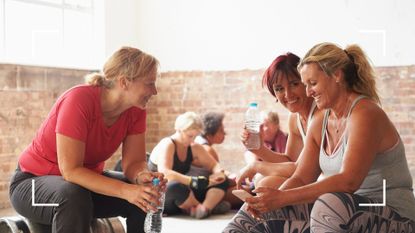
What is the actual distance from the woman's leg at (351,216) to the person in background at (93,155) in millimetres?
752

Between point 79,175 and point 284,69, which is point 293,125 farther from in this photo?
point 79,175

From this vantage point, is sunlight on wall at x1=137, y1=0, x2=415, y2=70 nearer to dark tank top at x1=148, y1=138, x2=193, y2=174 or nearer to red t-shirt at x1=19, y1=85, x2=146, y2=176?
dark tank top at x1=148, y1=138, x2=193, y2=174

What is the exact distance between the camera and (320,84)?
110 inches

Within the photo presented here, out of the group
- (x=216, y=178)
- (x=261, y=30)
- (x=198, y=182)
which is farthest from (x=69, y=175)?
(x=261, y=30)

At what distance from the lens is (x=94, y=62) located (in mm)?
7828

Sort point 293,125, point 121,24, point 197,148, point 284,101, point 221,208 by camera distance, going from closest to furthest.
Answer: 1. point 284,101
2. point 293,125
3. point 221,208
4. point 197,148
5. point 121,24

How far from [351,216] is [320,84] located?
0.56 m

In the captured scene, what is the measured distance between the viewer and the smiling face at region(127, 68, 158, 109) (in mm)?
3225

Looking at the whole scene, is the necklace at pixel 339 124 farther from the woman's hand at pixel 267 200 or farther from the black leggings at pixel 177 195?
the black leggings at pixel 177 195

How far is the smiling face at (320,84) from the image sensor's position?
278 cm

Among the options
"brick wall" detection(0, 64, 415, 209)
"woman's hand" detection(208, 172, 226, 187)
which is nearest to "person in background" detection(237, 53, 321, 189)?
"woman's hand" detection(208, 172, 226, 187)

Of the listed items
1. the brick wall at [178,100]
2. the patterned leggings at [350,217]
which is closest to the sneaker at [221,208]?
the brick wall at [178,100]

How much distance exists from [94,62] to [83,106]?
478cm

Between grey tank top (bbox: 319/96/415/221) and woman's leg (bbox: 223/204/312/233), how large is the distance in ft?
0.84
